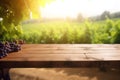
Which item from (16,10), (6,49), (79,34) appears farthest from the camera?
(79,34)

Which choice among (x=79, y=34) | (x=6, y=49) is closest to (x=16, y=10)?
(x=6, y=49)

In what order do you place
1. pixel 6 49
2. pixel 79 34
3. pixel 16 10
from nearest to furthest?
pixel 16 10 → pixel 6 49 → pixel 79 34

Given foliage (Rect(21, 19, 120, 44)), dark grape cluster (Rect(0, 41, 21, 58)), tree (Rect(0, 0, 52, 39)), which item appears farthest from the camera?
foliage (Rect(21, 19, 120, 44))

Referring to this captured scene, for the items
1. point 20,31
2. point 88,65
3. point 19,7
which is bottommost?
point 88,65

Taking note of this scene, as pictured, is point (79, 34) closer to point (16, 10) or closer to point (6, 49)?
point (6, 49)

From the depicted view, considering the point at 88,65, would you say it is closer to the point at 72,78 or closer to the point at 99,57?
the point at 99,57

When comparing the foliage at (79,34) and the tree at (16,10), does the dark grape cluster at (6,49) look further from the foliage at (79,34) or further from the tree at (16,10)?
the foliage at (79,34)

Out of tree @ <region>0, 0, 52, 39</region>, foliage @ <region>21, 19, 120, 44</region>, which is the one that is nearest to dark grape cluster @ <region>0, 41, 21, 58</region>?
tree @ <region>0, 0, 52, 39</region>

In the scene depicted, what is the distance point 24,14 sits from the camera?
2273mm

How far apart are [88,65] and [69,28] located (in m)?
4.59

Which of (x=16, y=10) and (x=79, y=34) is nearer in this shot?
(x=16, y=10)

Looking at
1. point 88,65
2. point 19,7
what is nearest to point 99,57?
point 88,65

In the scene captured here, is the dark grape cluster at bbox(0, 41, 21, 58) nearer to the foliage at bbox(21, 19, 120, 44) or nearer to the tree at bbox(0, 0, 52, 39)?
the tree at bbox(0, 0, 52, 39)

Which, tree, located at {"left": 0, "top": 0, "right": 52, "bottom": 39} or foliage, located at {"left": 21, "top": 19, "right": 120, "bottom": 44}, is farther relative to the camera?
foliage, located at {"left": 21, "top": 19, "right": 120, "bottom": 44}
